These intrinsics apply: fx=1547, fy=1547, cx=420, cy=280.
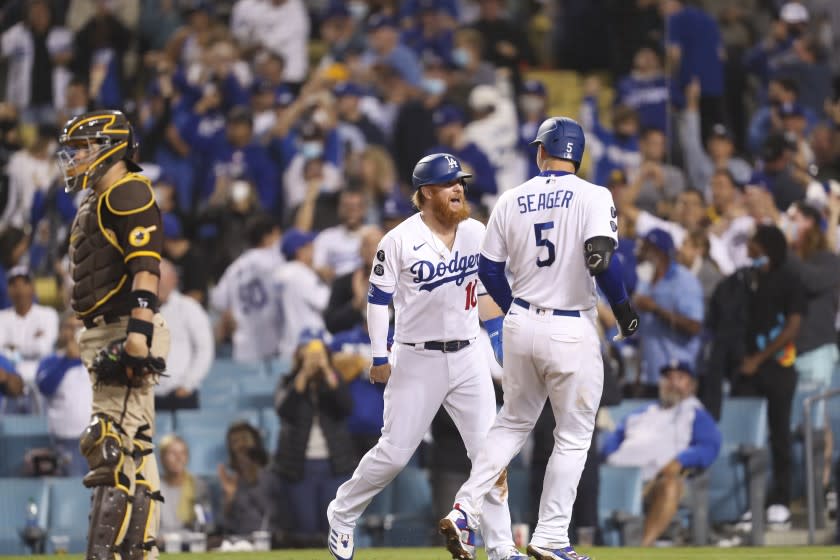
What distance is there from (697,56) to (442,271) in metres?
6.06

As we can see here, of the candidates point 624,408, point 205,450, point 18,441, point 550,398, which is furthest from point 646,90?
point 550,398

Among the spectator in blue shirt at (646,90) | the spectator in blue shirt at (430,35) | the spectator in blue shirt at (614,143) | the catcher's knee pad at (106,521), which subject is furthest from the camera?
the spectator in blue shirt at (430,35)

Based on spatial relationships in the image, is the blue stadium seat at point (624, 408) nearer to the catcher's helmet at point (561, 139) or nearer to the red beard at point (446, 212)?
the red beard at point (446, 212)

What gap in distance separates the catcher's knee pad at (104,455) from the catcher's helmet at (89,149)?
109cm

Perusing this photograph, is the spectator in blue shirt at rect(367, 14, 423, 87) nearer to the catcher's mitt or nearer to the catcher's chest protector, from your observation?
the catcher's chest protector

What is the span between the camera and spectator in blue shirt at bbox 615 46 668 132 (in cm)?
1389

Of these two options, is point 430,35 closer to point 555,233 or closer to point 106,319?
point 555,233

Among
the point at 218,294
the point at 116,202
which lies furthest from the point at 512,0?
the point at 116,202

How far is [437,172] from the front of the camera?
749cm

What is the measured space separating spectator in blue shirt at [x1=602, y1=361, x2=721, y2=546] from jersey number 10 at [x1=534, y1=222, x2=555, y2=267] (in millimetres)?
4018

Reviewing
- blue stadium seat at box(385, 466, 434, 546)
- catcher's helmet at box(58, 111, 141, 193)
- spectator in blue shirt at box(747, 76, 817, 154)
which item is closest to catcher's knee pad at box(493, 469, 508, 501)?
catcher's helmet at box(58, 111, 141, 193)

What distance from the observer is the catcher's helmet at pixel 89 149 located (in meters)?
6.83

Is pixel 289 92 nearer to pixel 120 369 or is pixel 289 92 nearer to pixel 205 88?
pixel 205 88

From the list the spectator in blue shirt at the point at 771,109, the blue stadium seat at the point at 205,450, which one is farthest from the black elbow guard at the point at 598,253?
the spectator in blue shirt at the point at 771,109
